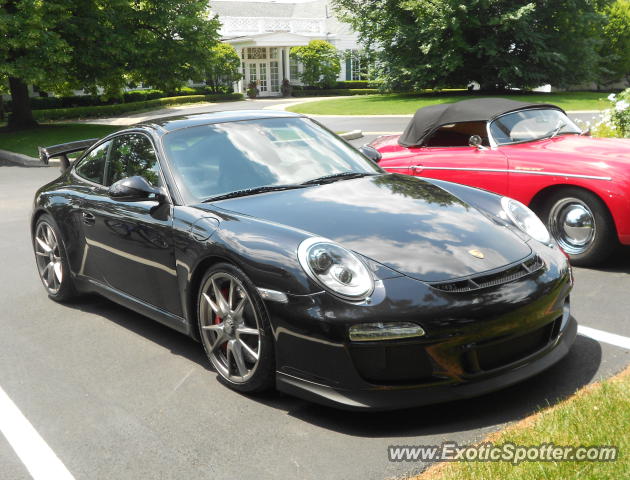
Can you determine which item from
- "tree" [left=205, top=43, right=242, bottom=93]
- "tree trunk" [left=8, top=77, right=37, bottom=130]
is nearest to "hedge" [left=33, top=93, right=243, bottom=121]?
"tree" [left=205, top=43, right=242, bottom=93]

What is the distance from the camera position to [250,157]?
4633mm

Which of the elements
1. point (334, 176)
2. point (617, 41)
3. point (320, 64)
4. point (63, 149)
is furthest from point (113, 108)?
point (334, 176)

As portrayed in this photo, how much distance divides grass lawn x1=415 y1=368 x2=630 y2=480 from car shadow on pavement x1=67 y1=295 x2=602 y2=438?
146 millimetres

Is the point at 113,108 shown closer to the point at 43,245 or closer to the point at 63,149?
the point at 63,149

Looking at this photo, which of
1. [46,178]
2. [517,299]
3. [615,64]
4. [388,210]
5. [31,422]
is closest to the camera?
[517,299]

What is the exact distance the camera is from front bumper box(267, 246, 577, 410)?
3.25 meters

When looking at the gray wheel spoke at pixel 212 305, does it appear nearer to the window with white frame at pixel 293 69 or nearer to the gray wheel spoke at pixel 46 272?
the gray wheel spoke at pixel 46 272

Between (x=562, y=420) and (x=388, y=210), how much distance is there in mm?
1491

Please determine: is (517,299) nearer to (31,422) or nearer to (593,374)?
(593,374)

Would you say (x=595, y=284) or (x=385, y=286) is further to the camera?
(x=595, y=284)

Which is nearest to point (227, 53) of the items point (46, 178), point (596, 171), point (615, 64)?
point (615, 64)

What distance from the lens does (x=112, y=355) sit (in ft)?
15.4

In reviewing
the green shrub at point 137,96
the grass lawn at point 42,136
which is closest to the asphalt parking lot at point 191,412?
the grass lawn at point 42,136

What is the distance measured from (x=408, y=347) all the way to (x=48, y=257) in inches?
153
